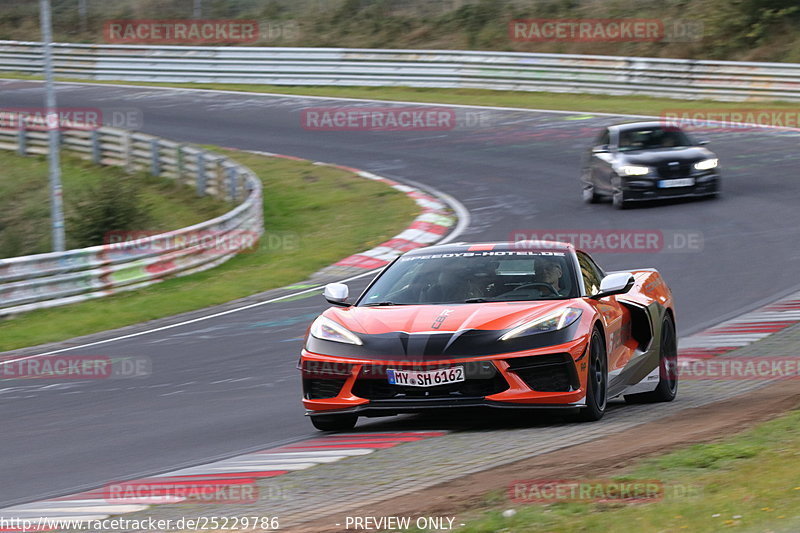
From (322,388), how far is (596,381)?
179 centimetres

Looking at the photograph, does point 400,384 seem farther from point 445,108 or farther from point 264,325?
point 445,108

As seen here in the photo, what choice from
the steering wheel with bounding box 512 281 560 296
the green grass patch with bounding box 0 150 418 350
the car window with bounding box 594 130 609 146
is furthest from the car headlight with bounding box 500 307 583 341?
the car window with bounding box 594 130 609 146

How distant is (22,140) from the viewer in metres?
32.7

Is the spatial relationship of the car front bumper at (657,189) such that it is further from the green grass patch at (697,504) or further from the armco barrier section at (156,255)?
the green grass patch at (697,504)

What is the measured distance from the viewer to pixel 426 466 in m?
6.85

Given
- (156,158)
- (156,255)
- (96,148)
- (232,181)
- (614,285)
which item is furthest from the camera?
(96,148)

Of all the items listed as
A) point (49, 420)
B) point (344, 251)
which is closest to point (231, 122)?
point (344, 251)

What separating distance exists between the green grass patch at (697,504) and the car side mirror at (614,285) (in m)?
2.10

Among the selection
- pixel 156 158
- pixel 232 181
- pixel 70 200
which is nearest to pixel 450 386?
pixel 232 181

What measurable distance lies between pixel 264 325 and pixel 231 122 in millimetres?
22057

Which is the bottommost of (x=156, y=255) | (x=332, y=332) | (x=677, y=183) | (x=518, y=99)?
(x=518, y=99)

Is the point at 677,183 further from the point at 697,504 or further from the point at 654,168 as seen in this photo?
the point at 697,504

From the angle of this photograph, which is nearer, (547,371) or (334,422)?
(547,371)

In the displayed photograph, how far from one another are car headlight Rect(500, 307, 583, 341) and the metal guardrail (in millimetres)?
27274
